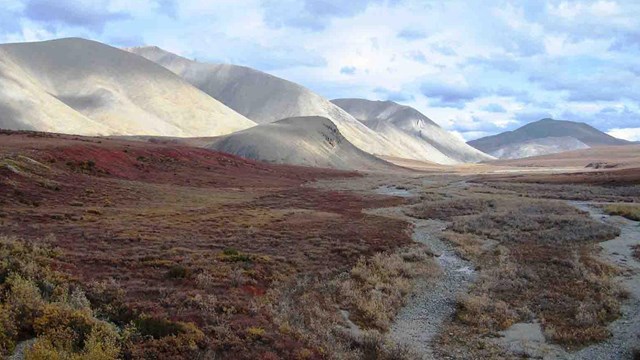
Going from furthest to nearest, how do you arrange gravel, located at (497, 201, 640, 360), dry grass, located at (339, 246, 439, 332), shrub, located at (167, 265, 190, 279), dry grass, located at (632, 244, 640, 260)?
dry grass, located at (632, 244, 640, 260)
shrub, located at (167, 265, 190, 279)
dry grass, located at (339, 246, 439, 332)
gravel, located at (497, 201, 640, 360)

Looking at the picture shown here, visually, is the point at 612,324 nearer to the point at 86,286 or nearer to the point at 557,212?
the point at 86,286

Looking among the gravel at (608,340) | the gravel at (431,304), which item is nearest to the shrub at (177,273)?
the gravel at (431,304)

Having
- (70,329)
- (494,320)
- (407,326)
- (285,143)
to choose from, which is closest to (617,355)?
(494,320)

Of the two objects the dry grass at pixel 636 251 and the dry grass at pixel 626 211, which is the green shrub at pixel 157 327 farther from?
the dry grass at pixel 626 211

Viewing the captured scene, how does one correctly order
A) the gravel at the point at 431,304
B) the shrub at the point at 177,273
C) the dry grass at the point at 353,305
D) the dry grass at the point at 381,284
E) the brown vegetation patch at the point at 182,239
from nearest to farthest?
the brown vegetation patch at the point at 182,239, the dry grass at the point at 353,305, the gravel at the point at 431,304, the dry grass at the point at 381,284, the shrub at the point at 177,273

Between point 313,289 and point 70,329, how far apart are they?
1191 cm

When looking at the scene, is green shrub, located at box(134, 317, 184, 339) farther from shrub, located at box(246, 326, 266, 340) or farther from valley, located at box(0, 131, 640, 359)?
shrub, located at box(246, 326, 266, 340)

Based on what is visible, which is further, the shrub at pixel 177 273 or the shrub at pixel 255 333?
the shrub at pixel 177 273

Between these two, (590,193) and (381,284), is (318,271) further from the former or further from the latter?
(590,193)

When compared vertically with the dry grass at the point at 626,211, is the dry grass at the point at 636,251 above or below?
below

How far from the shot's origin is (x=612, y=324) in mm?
21594

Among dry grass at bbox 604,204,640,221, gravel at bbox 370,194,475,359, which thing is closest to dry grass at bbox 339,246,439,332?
gravel at bbox 370,194,475,359

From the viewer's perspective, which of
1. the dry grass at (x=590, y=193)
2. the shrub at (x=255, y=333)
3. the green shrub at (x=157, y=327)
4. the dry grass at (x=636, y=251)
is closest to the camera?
the green shrub at (x=157, y=327)

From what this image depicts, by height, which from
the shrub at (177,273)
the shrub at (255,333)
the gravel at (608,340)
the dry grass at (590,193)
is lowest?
the gravel at (608,340)
